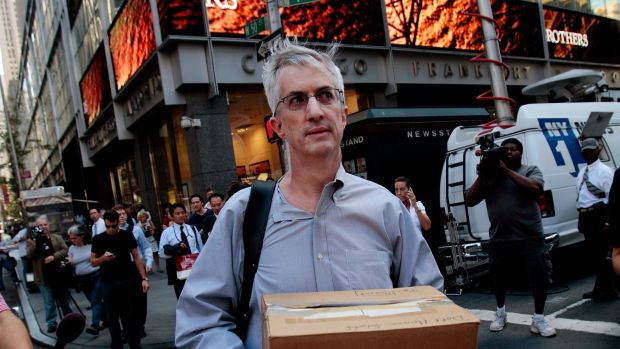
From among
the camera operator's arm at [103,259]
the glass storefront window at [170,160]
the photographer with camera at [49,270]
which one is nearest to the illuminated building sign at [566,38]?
the glass storefront window at [170,160]

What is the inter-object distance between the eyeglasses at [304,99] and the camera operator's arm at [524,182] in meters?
3.71

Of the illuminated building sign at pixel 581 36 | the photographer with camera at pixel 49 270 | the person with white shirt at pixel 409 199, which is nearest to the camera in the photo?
the person with white shirt at pixel 409 199

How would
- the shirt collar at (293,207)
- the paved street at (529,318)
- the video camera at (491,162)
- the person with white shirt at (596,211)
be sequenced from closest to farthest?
the shirt collar at (293,207)
the paved street at (529,318)
the video camera at (491,162)
the person with white shirt at (596,211)

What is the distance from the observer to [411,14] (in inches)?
632

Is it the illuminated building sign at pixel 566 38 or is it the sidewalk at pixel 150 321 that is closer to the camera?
the sidewalk at pixel 150 321

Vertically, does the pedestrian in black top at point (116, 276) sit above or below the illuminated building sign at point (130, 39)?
below

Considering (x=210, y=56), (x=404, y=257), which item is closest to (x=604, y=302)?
(x=404, y=257)

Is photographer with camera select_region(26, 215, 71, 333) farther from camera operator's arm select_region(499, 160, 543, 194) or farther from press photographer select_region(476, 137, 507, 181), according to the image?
camera operator's arm select_region(499, 160, 543, 194)

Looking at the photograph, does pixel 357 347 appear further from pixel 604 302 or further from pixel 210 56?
pixel 210 56

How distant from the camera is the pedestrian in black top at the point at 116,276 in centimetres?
595

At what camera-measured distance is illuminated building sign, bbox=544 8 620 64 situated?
66.4 feet

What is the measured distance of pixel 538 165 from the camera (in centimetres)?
661

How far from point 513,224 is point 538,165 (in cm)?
209

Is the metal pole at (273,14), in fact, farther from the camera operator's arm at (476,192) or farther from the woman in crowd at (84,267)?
the woman in crowd at (84,267)
